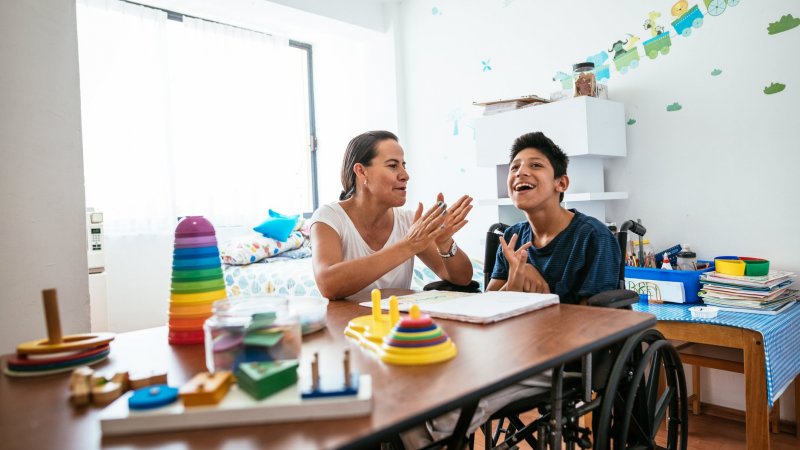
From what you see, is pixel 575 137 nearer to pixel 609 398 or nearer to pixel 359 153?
pixel 359 153

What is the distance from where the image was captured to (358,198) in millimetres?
1963

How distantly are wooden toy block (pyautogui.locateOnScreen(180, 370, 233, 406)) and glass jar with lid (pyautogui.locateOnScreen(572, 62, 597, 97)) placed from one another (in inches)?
91.0

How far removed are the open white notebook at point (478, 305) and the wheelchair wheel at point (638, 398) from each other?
0.21 m

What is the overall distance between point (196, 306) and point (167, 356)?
11cm

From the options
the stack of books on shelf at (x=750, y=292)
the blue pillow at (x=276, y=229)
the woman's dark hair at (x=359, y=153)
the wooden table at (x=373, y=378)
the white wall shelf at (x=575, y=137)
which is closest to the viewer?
the wooden table at (x=373, y=378)

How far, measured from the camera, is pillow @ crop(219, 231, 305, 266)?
11.6 feet

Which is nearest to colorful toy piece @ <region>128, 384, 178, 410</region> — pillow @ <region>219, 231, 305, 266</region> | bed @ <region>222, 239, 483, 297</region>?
bed @ <region>222, 239, 483, 297</region>

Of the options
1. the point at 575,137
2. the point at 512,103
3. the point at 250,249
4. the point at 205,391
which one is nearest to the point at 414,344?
the point at 205,391

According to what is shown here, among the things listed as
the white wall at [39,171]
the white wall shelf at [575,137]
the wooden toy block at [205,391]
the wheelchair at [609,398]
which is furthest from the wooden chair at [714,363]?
the white wall at [39,171]

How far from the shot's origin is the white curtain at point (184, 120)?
3625 mm

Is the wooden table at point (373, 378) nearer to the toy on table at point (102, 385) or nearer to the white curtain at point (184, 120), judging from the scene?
the toy on table at point (102, 385)

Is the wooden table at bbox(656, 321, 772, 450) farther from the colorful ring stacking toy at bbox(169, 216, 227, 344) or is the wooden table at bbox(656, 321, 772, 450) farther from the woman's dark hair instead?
the colorful ring stacking toy at bbox(169, 216, 227, 344)

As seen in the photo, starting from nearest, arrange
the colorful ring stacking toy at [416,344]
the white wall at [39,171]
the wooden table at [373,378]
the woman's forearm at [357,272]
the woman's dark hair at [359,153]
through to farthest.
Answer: the wooden table at [373,378] < the colorful ring stacking toy at [416,344] < the woman's forearm at [357,272] < the white wall at [39,171] < the woman's dark hair at [359,153]

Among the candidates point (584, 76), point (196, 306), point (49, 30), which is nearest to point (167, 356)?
point (196, 306)
